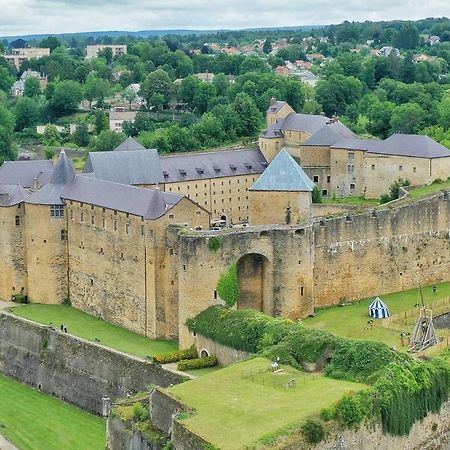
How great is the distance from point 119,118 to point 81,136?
10799mm

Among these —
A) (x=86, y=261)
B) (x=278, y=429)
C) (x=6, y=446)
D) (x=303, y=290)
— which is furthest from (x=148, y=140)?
(x=278, y=429)

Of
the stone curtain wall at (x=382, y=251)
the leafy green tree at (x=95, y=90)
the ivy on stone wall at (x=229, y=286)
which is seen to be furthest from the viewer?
the leafy green tree at (x=95, y=90)

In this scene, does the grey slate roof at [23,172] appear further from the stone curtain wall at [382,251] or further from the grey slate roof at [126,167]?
the stone curtain wall at [382,251]

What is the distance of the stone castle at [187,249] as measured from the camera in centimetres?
4925

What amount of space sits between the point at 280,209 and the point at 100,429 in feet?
47.3

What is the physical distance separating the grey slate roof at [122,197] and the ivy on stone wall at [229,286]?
4.46m

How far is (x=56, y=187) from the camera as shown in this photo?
57.6 meters

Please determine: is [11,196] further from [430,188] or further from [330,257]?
[430,188]

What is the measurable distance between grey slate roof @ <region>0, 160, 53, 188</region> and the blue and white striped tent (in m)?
26.5

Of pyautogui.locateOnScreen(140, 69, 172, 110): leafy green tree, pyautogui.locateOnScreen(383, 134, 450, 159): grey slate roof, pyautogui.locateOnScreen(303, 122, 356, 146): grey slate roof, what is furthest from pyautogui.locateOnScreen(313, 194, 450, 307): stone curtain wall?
pyautogui.locateOnScreen(140, 69, 172, 110): leafy green tree

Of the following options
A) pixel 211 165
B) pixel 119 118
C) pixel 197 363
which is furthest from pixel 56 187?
pixel 119 118

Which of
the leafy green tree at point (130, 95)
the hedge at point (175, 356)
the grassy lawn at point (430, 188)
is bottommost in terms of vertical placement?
the hedge at point (175, 356)

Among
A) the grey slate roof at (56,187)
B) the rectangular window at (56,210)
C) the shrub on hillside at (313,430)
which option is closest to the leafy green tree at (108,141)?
the grey slate roof at (56,187)

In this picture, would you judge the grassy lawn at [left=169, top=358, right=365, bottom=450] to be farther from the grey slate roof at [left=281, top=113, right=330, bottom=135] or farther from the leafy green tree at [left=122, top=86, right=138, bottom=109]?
the leafy green tree at [left=122, top=86, right=138, bottom=109]
